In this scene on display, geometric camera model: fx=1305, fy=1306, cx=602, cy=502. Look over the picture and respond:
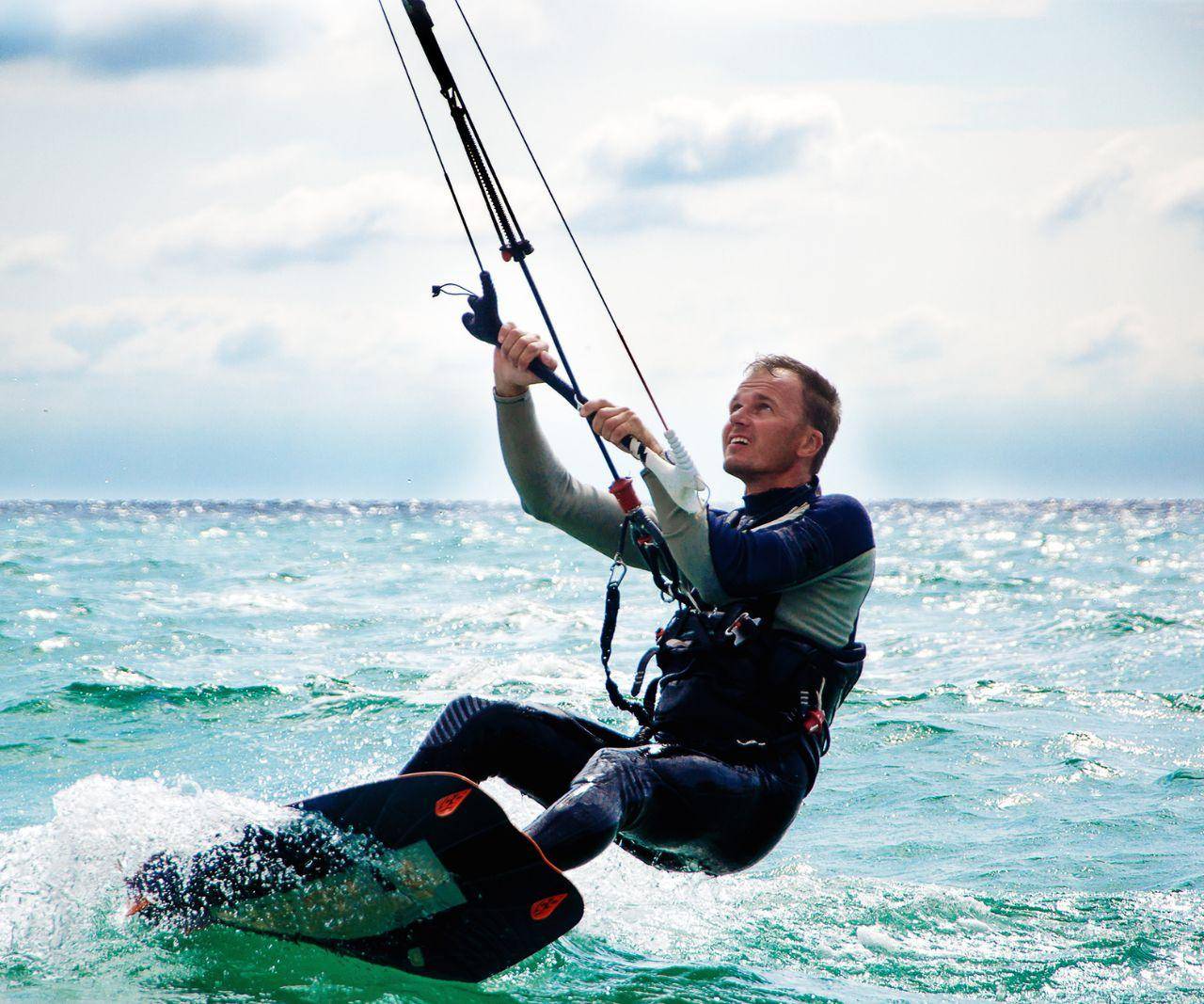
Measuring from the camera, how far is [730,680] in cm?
392

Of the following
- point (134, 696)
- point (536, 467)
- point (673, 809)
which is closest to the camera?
point (673, 809)

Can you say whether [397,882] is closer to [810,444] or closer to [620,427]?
[620,427]

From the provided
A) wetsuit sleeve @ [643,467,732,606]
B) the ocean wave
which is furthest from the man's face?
the ocean wave

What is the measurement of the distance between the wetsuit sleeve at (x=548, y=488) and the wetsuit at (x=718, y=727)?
0.62 m

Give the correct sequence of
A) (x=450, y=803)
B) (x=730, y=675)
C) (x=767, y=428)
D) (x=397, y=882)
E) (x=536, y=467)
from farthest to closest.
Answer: (x=536, y=467), (x=767, y=428), (x=730, y=675), (x=397, y=882), (x=450, y=803)

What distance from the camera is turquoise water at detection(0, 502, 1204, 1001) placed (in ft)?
13.2

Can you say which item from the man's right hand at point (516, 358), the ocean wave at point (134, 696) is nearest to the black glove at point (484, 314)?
the man's right hand at point (516, 358)

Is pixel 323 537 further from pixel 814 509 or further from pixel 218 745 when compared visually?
pixel 814 509

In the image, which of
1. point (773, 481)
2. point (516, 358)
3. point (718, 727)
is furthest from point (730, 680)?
point (516, 358)

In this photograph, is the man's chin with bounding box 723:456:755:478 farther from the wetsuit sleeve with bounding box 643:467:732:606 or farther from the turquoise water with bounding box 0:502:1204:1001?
the turquoise water with bounding box 0:502:1204:1001

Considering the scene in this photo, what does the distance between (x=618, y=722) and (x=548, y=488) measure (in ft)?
15.0

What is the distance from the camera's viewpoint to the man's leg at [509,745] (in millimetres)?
3934

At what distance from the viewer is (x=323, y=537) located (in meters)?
35.7

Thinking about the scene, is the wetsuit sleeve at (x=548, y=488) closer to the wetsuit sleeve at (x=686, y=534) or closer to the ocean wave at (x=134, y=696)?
the wetsuit sleeve at (x=686, y=534)
